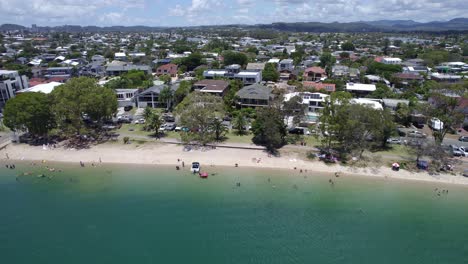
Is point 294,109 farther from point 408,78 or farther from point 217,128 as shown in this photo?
point 408,78

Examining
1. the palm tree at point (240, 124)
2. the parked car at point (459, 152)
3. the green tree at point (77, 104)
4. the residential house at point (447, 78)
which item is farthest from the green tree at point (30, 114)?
the residential house at point (447, 78)

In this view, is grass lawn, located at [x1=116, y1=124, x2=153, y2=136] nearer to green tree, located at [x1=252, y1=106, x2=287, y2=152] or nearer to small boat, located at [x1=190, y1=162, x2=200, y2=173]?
small boat, located at [x1=190, y1=162, x2=200, y2=173]

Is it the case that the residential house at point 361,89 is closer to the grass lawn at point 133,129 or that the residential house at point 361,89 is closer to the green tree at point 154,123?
the green tree at point 154,123

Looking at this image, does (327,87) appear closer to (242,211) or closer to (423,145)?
(423,145)

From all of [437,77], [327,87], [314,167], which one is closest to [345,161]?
[314,167]

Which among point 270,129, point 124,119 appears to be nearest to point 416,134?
point 270,129

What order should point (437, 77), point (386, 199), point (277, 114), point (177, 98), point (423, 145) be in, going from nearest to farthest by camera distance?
point (386, 199) < point (423, 145) < point (277, 114) < point (177, 98) < point (437, 77)
